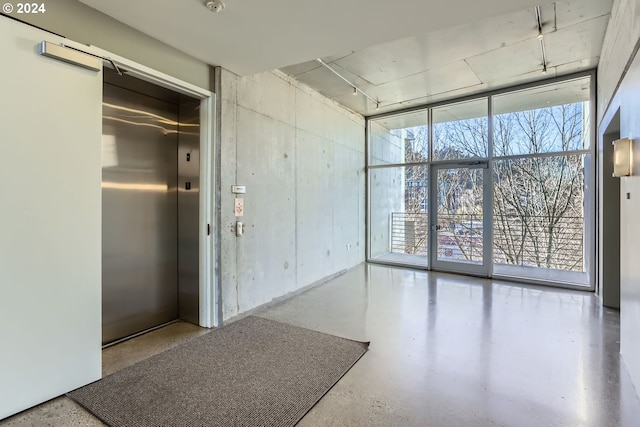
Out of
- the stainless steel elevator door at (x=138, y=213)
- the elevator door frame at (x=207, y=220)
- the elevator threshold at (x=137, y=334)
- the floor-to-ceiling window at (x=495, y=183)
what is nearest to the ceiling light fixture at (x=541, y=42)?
the floor-to-ceiling window at (x=495, y=183)

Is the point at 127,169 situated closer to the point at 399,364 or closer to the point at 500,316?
the point at 399,364

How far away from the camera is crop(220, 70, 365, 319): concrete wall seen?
3.46 meters

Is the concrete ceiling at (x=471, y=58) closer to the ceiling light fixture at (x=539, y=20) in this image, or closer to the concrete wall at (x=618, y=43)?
the ceiling light fixture at (x=539, y=20)

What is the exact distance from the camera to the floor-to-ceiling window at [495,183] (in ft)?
15.7

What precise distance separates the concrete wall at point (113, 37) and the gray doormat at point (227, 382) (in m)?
2.56

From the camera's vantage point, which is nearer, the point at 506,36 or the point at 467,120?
the point at 506,36

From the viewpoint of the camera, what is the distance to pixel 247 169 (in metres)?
3.64

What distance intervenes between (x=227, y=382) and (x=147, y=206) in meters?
2.11

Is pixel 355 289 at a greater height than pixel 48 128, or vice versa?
pixel 48 128

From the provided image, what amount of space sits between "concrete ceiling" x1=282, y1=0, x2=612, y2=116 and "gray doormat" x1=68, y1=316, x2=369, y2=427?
315 centimetres

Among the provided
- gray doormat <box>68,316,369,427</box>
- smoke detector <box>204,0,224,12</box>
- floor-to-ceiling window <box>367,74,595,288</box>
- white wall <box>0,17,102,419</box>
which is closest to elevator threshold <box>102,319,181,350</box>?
gray doormat <box>68,316,369,427</box>

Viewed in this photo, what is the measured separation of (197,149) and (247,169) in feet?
1.94

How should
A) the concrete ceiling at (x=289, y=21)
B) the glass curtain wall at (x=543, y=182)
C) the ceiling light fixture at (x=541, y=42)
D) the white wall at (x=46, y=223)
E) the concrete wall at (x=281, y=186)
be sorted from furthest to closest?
1. the glass curtain wall at (x=543, y=182)
2. the concrete wall at (x=281, y=186)
3. the ceiling light fixture at (x=541, y=42)
4. the concrete ceiling at (x=289, y=21)
5. the white wall at (x=46, y=223)

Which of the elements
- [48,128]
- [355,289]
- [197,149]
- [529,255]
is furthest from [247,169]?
[529,255]
